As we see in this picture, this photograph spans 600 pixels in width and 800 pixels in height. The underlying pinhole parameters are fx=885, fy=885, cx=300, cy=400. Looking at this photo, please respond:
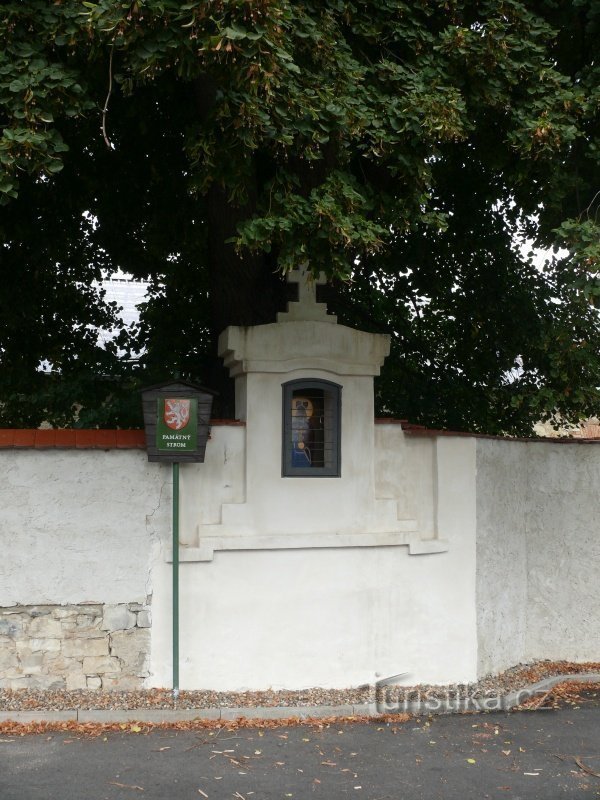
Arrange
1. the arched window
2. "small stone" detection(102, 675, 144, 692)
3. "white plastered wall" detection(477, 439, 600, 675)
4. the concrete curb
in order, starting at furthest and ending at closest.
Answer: "white plastered wall" detection(477, 439, 600, 675) → the arched window → "small stone" detection(102, 675, 144, 692) → the concrete curb

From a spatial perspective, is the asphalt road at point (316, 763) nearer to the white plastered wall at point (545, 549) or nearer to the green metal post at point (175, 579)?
the green metal post at point (175, 579)

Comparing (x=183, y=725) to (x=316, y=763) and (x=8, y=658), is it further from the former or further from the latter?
(x=8, y=658)

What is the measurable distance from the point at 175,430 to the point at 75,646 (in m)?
2.03

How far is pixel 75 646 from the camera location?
7551 mm

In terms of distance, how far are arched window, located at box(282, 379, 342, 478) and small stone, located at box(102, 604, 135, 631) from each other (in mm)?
1927

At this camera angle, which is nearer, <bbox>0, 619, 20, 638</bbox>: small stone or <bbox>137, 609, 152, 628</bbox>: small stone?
<bbox>0, 619, 20, 638</bbox>: small stone

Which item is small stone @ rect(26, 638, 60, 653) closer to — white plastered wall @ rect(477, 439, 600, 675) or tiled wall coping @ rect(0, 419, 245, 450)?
tiled wall coping @ rect(0, 419, 245, 450)

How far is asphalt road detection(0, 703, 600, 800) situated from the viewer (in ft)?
19.7

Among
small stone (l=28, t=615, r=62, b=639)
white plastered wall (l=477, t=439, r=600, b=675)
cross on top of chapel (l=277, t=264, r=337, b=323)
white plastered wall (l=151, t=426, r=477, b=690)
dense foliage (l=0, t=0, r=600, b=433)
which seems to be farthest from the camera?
white plastered wall (l=477, t=439, r=600, b=675)

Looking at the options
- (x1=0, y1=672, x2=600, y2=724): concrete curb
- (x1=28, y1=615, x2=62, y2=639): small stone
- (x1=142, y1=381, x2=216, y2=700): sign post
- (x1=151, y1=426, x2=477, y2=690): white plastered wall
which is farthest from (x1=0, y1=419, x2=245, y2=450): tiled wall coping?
(x1=0, y1=672, x2=600, y2=724): concrete curb

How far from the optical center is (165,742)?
6.89m

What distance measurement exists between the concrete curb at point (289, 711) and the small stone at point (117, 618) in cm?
70

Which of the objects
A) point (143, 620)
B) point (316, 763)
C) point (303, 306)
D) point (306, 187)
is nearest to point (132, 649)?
point (143, 620)

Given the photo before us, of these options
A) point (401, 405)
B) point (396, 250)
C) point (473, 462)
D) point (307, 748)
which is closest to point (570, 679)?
point (473, 462)
